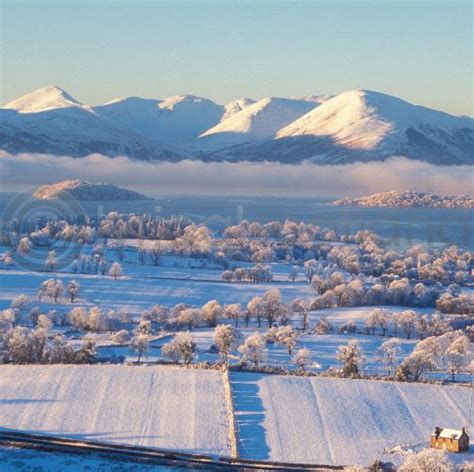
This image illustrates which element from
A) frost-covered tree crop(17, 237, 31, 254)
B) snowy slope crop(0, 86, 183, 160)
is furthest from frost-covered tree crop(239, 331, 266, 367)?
snowy slope crop(0, 86, 183, 160)

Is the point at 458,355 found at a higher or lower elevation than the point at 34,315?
higher

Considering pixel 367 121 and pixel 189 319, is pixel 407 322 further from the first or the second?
pixel 367 121

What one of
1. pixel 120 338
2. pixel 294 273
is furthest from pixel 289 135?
pixel 120 338

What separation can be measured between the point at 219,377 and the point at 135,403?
1683mm

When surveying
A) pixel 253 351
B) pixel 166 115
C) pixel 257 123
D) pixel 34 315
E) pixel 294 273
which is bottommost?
pixel 294 273

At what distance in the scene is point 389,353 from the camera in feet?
53.0

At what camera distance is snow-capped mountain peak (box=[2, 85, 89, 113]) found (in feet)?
412

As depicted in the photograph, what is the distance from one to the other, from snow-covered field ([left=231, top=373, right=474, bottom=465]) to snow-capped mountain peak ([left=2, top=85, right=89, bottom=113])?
110301 mm

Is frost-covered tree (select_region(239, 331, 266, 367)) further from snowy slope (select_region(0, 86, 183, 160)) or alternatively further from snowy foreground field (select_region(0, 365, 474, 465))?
snowy slope (select_region(0, 86, 183, 160))

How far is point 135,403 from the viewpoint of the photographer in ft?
39.5

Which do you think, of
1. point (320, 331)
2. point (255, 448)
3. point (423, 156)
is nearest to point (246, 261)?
point (320, 331)

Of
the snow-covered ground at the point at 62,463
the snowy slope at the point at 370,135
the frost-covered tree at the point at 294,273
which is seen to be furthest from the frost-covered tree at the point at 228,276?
the snowy slope at the point at 370,135

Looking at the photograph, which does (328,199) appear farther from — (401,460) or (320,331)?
(401,460)

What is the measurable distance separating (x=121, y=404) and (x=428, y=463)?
4191mm
